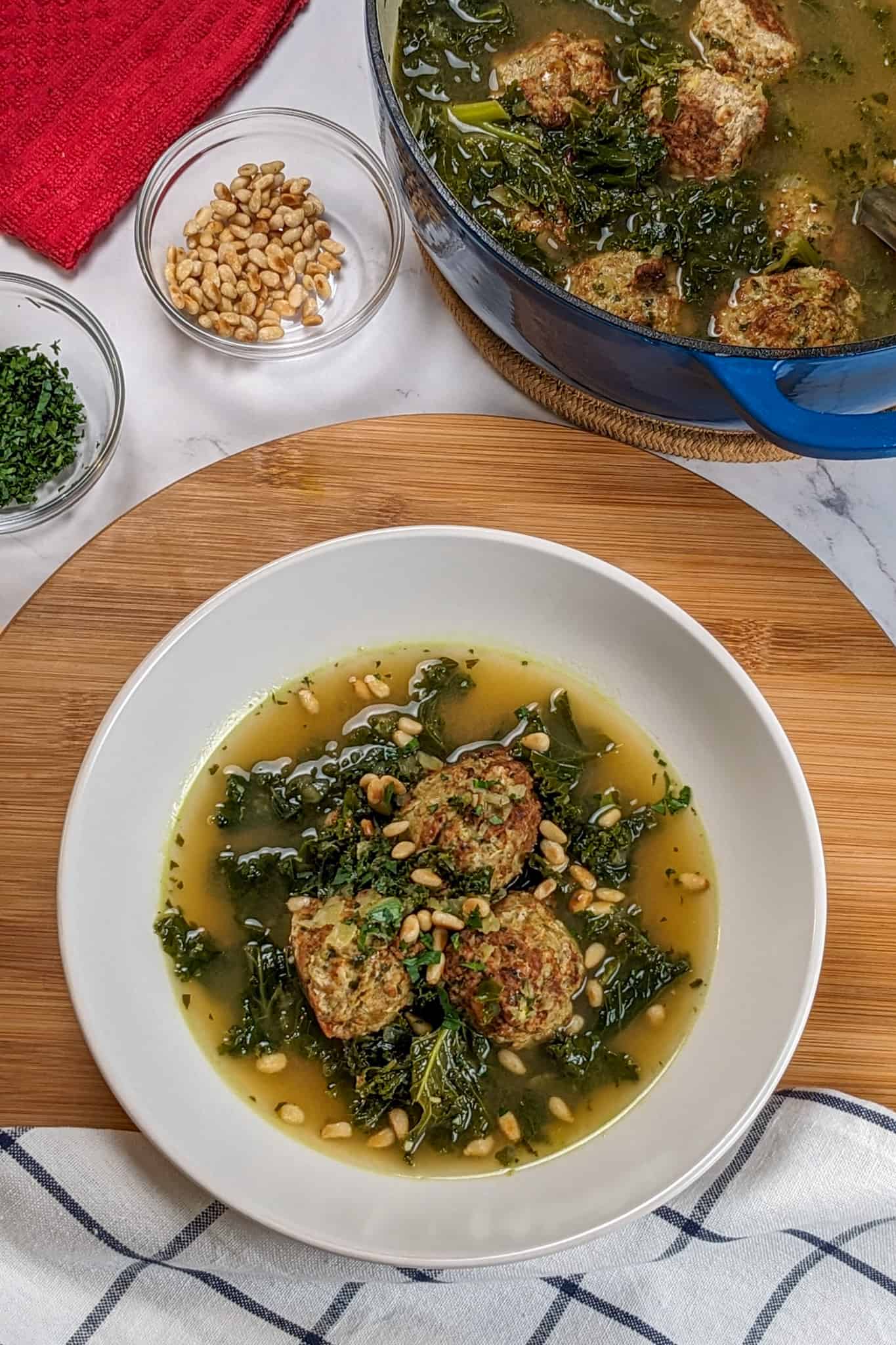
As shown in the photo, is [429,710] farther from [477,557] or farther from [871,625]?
[871,625]

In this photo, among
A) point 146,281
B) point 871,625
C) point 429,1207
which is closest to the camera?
point 429,1207

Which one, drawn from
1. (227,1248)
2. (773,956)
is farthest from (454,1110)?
(773,956)

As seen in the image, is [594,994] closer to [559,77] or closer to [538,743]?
[538,743]

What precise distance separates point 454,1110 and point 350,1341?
2.37 feet

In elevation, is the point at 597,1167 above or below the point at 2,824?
below

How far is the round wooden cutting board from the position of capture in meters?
3.09

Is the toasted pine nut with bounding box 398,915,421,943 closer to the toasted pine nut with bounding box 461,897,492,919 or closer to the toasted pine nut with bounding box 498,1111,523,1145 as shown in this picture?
the toasted pine nut with bounding box 461,897,492,919

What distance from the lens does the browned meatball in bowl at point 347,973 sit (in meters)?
2.91

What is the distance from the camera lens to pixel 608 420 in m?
3.31

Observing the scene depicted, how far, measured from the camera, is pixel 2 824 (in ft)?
10.2

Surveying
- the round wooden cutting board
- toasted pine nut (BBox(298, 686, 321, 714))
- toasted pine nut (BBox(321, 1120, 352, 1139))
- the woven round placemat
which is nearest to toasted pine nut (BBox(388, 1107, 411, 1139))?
toasted pine nut (BBox(321, 1120, 352, 1139))

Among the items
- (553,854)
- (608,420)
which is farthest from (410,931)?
(608,420)

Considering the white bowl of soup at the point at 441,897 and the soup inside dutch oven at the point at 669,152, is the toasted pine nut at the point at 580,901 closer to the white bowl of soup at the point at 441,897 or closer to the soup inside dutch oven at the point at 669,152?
the white bowl of soup at the point at 441,897

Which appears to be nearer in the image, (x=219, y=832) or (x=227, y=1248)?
(x=227, y=1248)
